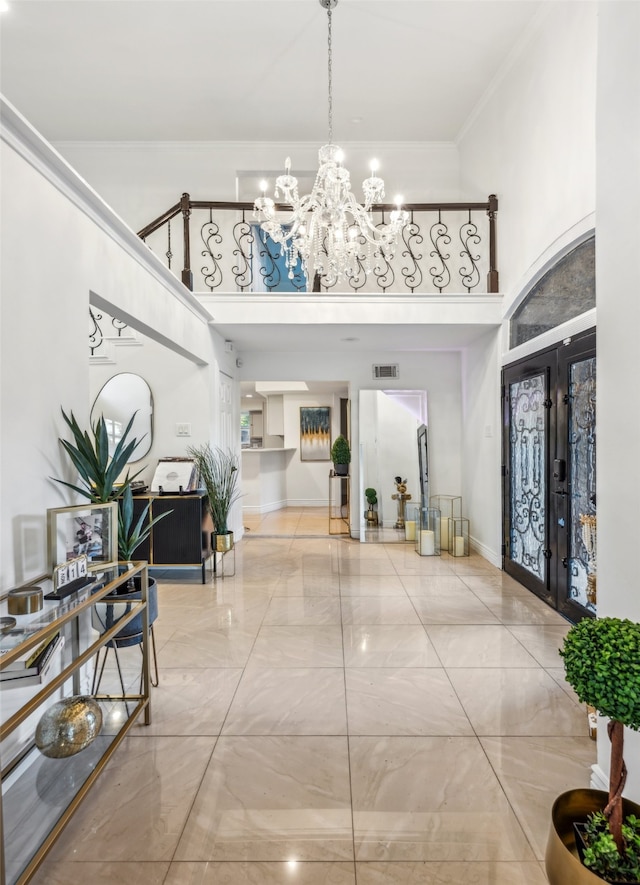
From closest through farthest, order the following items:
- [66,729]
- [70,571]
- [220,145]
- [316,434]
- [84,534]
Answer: [66,729] < [70,571] < [84,534] < [220,145] < [316,434]

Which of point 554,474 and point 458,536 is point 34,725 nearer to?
point 554,474

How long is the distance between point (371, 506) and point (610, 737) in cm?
559

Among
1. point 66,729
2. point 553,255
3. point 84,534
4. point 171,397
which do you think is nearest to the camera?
point 66,729

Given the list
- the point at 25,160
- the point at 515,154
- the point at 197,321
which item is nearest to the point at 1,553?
the point at 25,160

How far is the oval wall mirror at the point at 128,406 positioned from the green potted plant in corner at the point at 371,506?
10.0 feet

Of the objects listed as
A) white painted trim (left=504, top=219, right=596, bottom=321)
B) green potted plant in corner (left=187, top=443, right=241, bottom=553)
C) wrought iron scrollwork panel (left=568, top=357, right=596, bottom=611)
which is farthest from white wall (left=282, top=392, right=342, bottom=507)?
wrought iron scrollwork panel (left=568, top=357, right=596, bottom=611)

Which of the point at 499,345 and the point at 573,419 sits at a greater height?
the point at 499,345

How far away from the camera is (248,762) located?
6.84ft

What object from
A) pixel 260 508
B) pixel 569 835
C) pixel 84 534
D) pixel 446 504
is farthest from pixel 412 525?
pixel 569 835

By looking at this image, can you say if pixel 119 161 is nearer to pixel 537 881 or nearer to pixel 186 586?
pixel 186 586

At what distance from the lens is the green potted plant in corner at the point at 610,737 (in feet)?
3.53

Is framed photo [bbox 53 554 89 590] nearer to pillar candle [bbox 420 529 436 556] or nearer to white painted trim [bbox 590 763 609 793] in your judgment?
white painted trim [bbox 590 763 609 793]

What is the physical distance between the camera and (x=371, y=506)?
6746mm

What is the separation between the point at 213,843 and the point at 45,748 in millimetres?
757
